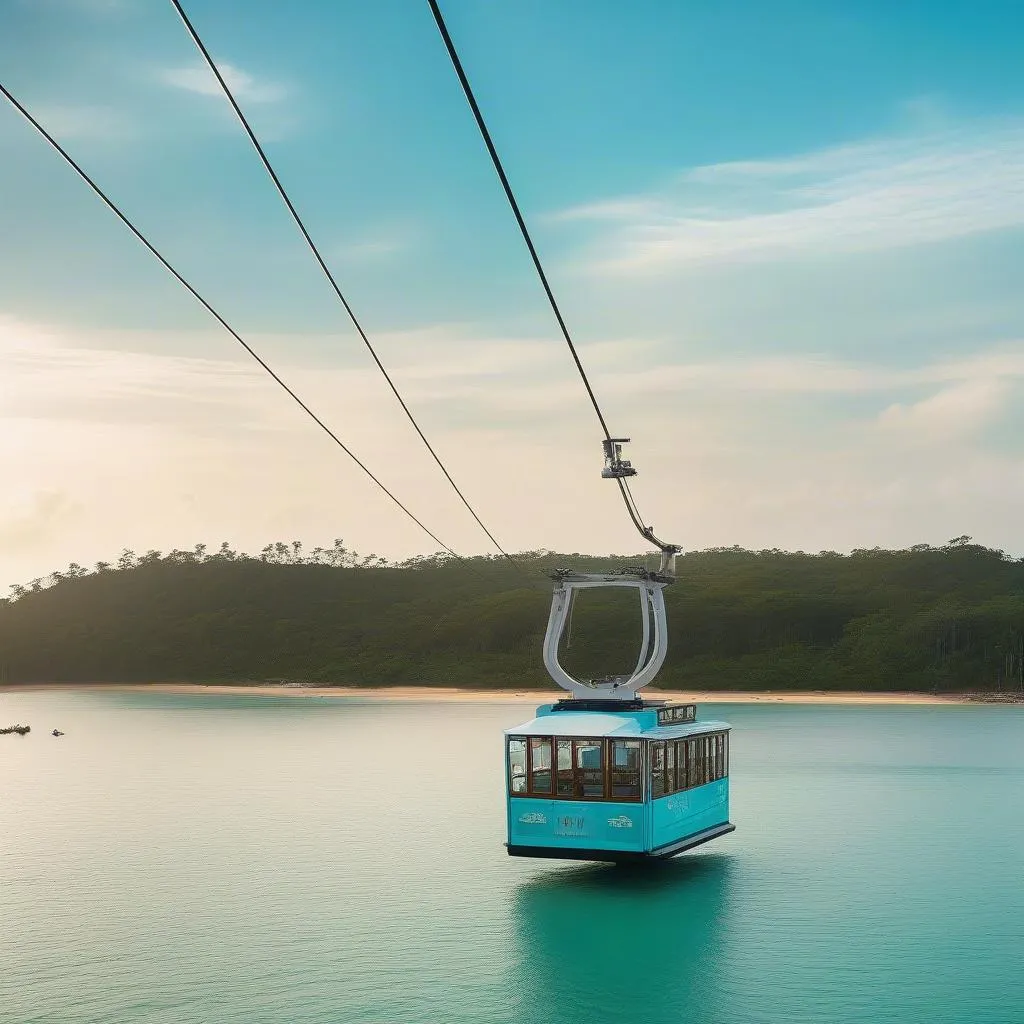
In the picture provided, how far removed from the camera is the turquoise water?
74.9ft

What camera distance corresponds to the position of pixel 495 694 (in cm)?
14662

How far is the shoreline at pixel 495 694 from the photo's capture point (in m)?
132

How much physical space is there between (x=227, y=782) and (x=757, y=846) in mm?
27106

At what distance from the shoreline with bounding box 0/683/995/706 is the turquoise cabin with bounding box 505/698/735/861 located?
3534 inches

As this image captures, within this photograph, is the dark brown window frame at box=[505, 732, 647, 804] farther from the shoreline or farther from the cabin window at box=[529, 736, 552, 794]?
the shoreline

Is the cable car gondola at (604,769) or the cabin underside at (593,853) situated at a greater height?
the cable car gondola at (604,769)

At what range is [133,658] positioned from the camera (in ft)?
617

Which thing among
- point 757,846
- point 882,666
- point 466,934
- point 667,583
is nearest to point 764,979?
point 466,934

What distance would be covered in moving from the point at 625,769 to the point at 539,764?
5.71 ft

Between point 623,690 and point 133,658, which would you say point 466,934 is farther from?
point 133,658

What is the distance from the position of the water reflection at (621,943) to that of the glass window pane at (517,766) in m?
2.70

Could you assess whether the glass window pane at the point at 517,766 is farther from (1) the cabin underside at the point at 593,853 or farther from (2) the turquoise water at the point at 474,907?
(2) the turquoise water at the point at 474,907

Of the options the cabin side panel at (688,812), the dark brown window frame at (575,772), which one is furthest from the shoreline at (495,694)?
the dark brown window frame at (575,772)

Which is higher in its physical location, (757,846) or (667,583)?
(667,583)
